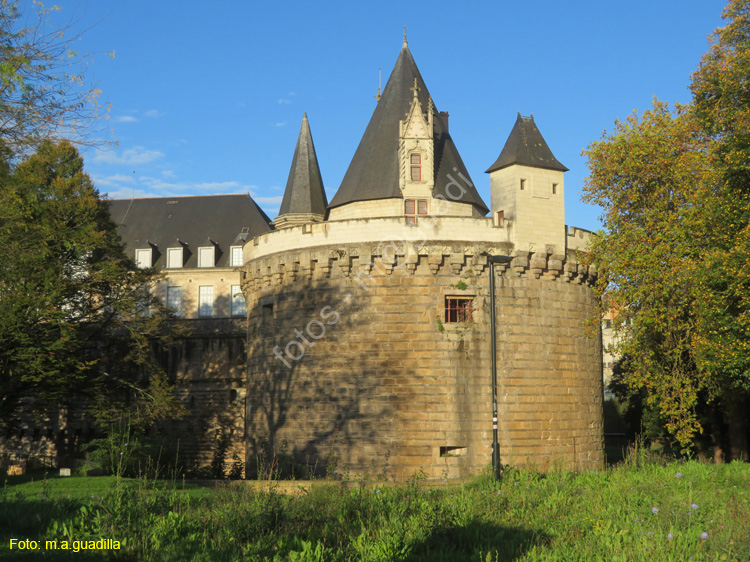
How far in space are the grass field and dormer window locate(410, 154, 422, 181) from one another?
13.1 metres

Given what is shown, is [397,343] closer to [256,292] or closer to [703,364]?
[256,292]

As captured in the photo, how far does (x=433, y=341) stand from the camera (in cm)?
2056

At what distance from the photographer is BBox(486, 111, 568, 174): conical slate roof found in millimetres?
21969

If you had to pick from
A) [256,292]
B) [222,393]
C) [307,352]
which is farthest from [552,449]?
[222,393]

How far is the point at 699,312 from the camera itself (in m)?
20.5

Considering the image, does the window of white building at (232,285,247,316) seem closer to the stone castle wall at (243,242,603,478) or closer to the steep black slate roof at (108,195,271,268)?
the steep black slate roof at (108,195,271,268)

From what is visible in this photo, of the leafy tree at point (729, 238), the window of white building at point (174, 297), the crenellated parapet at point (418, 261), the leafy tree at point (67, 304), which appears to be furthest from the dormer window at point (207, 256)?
the leafy tree at point (729, 238)

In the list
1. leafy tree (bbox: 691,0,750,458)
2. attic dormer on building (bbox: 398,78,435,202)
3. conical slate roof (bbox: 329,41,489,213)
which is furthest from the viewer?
conical slate roof (bbox: 329,41,489,213)

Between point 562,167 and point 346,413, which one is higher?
point 562,167

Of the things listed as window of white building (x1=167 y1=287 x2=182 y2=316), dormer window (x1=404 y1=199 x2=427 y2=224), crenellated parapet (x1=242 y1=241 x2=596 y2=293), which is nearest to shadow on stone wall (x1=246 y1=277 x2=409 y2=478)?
crenellated parapet (x1=242 y1=241 x2=596 y2=293)

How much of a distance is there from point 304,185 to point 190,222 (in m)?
13.0

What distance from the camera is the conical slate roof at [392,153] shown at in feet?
86.6

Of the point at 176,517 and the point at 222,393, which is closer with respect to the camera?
the point at 176,517

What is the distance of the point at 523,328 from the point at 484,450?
3.61 metres
